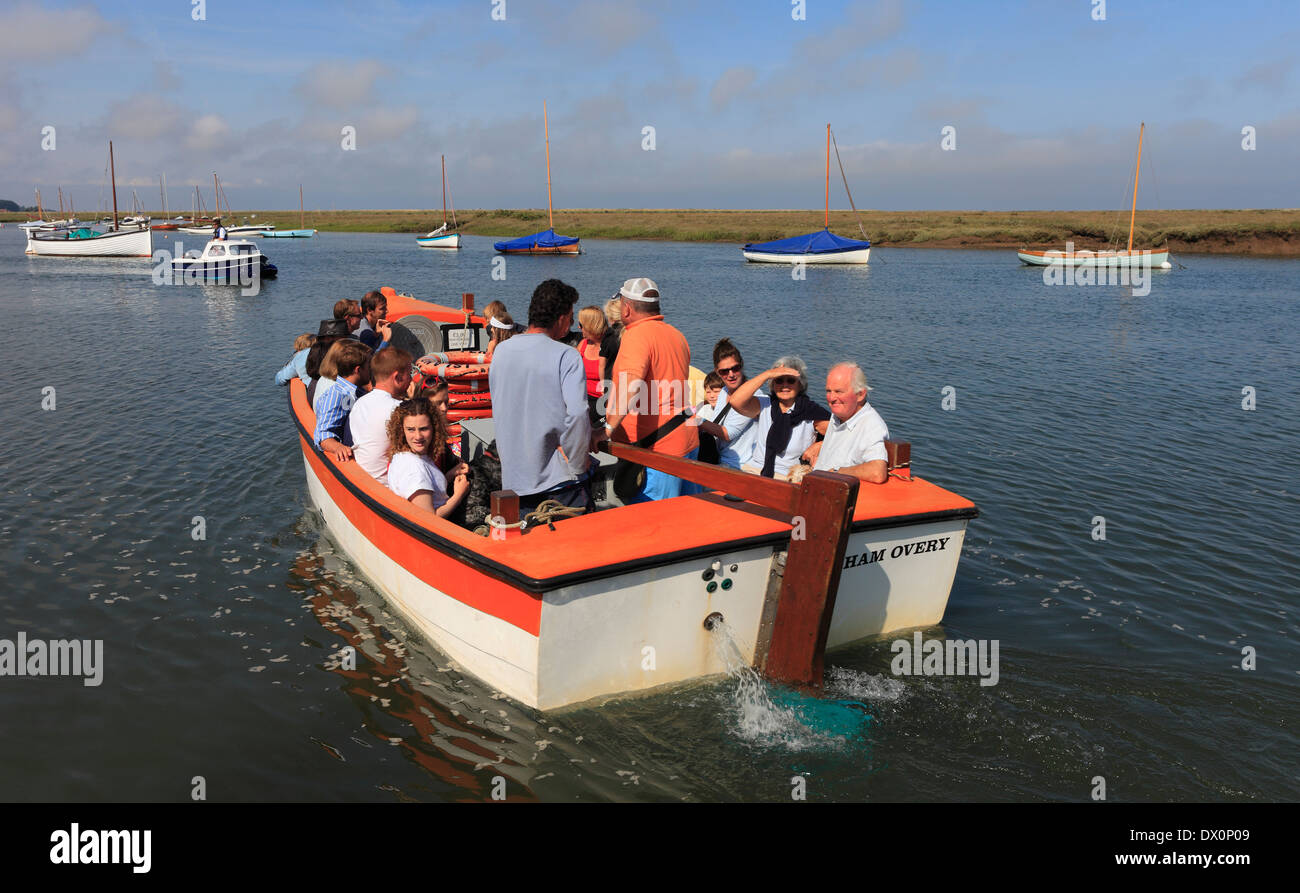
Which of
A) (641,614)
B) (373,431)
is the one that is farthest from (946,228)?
(641,614)

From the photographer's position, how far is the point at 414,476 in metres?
5.59

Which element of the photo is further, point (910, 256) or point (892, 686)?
point (910, 256)

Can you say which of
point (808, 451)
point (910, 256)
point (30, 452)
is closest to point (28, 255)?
point (30, 452)

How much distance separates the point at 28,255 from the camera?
52.9 metres

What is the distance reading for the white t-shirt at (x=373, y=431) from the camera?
596cm

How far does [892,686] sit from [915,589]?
2.07ft

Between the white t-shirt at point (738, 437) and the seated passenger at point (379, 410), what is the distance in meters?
2.25

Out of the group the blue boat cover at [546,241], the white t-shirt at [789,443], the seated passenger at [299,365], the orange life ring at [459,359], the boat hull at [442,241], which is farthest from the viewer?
the boat hull at [442,241]

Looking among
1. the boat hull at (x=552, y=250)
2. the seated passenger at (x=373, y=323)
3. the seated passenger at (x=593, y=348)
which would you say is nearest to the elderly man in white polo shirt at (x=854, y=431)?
the seated passenger at (x=593, y=348)

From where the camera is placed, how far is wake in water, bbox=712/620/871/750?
15.8 feet

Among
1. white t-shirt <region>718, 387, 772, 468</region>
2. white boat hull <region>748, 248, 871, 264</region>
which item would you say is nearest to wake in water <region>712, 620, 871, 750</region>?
white t-shirt <region>718, 387, 772, 468</region>

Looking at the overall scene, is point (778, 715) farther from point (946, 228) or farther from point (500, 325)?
point (946, 228)

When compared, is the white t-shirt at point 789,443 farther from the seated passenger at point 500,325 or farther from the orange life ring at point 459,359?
the orange life ring at point 459,359

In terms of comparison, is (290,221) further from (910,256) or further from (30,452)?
(30,452)
